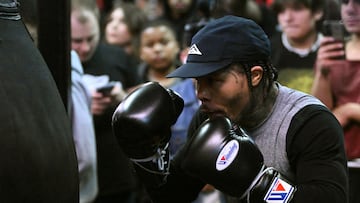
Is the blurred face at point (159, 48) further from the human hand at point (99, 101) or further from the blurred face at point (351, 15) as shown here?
the blurred face at point (351, 15)

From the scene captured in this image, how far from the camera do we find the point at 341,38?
3760 millimetres

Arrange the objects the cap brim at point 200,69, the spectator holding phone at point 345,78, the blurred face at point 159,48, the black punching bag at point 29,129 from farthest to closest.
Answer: the blurred face at point 159,48, the spectator holding phone at point 345,78, the cap brim at point 200,69, the black punching bag at point 29,129

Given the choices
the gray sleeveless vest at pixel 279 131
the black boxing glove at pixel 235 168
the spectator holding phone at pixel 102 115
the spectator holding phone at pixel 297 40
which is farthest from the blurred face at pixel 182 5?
the black boxing glove at pixel 235 168

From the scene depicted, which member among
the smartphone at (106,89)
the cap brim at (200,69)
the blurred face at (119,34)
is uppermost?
the cap brim at (200,69)

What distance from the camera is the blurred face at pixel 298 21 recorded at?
4.29 meters

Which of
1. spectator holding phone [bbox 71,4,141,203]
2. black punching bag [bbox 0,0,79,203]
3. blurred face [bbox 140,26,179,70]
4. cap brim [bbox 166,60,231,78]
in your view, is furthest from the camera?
blurred face [bbox 140,26,179,70]

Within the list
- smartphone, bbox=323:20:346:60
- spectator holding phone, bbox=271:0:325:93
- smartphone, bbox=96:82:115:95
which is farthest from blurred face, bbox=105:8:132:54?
smartphone, bbox=323:20:346:60

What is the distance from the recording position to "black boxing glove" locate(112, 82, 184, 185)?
2580 mm

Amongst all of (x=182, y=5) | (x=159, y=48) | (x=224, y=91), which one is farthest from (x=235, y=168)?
(x=182, y=5)

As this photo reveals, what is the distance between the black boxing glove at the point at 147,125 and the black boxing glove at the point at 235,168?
0.20m

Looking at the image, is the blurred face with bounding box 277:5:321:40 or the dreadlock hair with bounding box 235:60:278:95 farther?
the blurred face with bounding box 277:5:321:40

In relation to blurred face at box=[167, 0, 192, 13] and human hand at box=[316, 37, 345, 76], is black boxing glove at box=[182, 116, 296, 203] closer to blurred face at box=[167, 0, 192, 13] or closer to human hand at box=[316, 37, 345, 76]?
human hand at box=[316, 37, 345, 76]

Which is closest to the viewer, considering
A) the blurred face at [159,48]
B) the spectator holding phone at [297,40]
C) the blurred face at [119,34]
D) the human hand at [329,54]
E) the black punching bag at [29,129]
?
the black punching bag at [29,129]

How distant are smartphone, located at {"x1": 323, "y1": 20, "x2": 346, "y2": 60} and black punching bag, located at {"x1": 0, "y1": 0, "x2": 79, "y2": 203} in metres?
1.74
